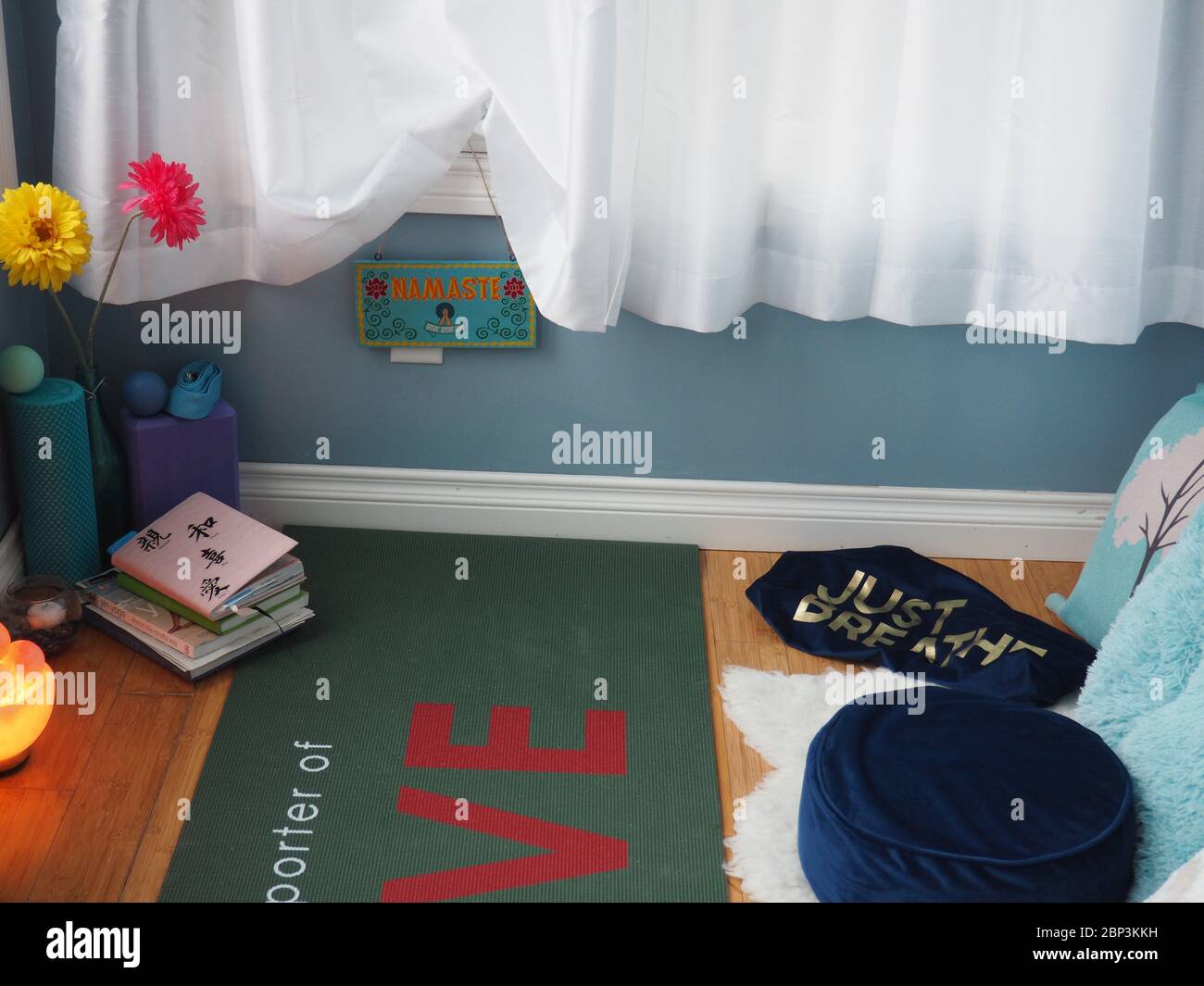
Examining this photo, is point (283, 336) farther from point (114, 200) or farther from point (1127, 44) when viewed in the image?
point (1127, 44)

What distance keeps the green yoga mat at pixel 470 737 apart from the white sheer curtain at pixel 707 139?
550 millimetres

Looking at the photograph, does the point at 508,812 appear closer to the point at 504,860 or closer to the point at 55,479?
the point at 504,860

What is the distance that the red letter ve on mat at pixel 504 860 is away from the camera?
1.65 meters

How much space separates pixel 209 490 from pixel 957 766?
1.39 metres

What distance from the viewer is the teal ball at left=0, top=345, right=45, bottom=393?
80.4 inches

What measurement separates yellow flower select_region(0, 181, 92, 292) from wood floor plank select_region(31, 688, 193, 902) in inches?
26.6

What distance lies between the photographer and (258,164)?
2.06 m

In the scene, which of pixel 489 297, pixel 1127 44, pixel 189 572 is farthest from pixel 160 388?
pixel 1127 44

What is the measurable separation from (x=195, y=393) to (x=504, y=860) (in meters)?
1.02

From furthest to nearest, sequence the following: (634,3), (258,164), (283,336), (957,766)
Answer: (283,336), (258,164), (634,3), (957,766)

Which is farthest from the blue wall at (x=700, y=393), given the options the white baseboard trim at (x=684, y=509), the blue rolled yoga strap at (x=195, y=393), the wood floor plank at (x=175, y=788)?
the wood floor plank at (x=175, y=788)

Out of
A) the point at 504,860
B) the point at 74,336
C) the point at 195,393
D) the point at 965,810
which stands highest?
the point at 74,336

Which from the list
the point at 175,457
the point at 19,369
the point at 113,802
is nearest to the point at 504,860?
the point at 113,802

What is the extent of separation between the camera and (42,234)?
6.29 ft
